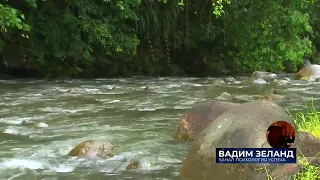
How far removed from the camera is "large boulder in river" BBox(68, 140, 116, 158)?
15.7ft

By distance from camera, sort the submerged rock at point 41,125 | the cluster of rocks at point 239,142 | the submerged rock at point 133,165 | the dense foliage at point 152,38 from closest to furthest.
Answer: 1. the cluster of rocks at point 239,142
2. the submerged rock at point 133,165
3. the submerged rock at point 41,125
4. the dense foliage at point 152,38

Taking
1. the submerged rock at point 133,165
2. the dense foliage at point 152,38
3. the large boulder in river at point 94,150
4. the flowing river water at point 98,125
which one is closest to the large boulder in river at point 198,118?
the flowing river water at point 98,125

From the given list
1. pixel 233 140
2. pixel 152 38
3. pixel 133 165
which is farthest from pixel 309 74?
pixel 233 140

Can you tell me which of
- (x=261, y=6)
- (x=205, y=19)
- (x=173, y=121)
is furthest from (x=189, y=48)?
(x=173, y=121)

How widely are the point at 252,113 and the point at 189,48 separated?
1375cm

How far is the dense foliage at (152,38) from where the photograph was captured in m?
13.3

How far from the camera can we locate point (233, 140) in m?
3.76

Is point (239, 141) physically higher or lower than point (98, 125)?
higher

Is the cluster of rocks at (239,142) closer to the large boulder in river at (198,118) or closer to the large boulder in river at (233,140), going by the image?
the large boulder in river at (233,140)

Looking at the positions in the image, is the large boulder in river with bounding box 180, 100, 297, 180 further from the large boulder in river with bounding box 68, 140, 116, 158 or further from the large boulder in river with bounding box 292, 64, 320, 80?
the large boulder in river with bounding box 292, 64, 320, 80

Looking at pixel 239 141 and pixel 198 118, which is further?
pixel 198 118

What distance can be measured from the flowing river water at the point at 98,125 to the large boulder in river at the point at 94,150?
0.10 metres

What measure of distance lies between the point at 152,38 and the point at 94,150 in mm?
12075

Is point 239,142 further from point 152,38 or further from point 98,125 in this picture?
point 152,38
